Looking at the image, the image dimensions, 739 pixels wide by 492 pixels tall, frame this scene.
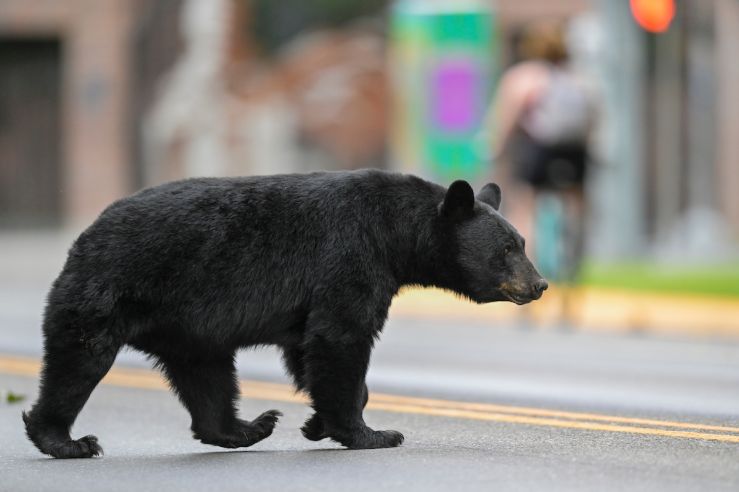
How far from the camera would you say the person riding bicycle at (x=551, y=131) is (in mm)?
15227

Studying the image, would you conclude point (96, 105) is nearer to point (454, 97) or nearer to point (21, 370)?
point (454, 97)

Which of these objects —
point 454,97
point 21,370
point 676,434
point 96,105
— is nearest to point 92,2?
point 96,105

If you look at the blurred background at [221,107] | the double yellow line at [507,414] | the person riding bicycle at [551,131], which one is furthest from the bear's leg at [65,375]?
the blurred background at [221,107]

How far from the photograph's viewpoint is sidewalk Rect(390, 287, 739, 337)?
15070 millimetres

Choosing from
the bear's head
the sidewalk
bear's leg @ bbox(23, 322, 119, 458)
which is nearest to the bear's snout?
the bear's head

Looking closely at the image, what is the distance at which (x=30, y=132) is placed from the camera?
117 feet

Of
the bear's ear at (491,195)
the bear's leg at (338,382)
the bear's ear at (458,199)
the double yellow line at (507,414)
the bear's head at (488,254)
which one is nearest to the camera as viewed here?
the bear's leg at (338,382)

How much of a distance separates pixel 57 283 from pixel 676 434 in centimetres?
276

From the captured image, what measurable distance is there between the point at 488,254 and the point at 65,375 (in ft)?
5.81

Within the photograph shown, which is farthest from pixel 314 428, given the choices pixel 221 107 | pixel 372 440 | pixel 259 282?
pixel 221 107

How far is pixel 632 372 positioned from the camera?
1150cm

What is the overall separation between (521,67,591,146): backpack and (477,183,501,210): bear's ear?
293 inches

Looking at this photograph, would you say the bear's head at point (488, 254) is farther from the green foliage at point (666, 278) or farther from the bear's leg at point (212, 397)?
the green foliage at point (666, 278)

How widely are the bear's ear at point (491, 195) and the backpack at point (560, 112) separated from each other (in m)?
7.45
